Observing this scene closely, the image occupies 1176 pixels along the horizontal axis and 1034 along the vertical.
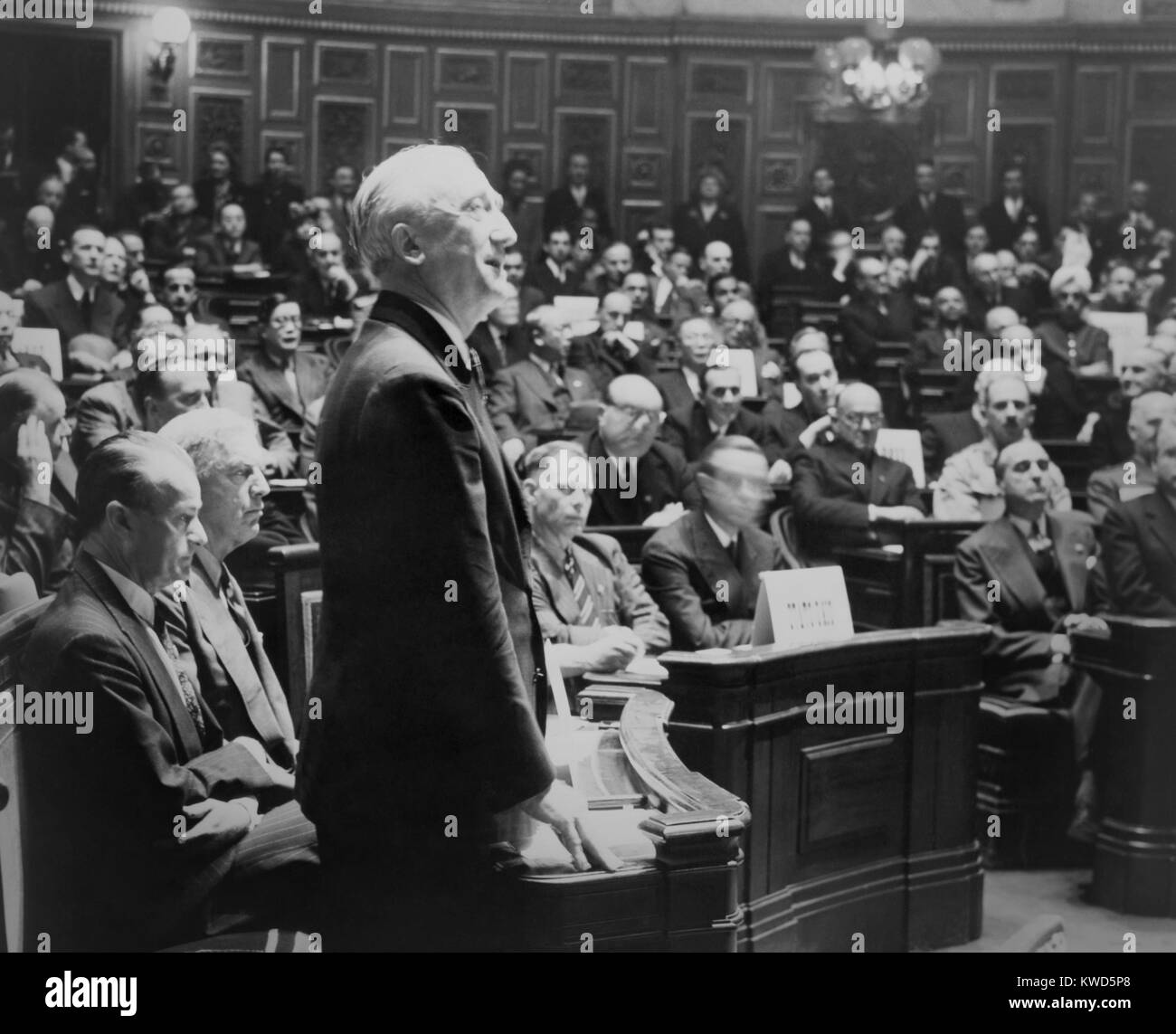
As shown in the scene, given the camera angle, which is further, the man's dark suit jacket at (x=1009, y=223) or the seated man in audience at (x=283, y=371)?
the man's dark suit jacket at (x=1009, y=223)

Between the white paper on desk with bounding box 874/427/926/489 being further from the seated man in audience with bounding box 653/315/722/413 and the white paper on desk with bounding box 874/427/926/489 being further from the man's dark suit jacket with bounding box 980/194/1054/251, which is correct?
the man's dark suit jacket with bounding box 980/194/1054/251

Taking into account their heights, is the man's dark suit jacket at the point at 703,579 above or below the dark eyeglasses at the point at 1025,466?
below

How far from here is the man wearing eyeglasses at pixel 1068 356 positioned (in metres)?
5.96

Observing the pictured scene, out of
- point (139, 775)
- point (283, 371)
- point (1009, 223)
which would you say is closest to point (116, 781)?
point (139, 775)

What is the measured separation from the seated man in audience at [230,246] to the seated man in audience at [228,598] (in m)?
4.53

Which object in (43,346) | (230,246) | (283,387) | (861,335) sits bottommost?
(283,387)

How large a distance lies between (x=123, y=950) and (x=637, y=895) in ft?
2.44

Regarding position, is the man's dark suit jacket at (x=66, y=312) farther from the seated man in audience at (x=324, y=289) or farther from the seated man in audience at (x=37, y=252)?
the seated man in audience at (x=324, y=289)

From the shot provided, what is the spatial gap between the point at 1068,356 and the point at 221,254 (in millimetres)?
3608

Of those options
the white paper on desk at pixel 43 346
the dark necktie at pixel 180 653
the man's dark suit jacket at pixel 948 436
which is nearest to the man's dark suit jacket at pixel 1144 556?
the man's dark suit jacket at pixel 948 436

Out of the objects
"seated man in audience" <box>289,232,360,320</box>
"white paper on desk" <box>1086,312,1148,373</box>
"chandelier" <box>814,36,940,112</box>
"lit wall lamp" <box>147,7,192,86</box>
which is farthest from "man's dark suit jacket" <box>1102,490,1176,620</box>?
"lit wall lamp" <box>147,7,192,86</box>

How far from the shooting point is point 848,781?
340 centimetres

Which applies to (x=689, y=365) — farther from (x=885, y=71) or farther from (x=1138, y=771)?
(x=885, y=71)

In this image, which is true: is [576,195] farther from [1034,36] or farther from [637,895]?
[637,895]
